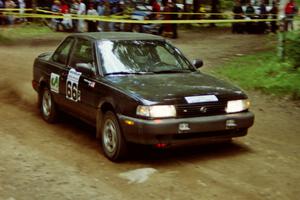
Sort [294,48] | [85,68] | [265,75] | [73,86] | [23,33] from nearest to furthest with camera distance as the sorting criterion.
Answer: [85,68] < [73,86] < [294,48] < [265,75] < [23,33]

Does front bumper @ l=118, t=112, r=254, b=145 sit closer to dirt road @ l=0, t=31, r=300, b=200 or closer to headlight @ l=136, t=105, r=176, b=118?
headlight @ l=136, t=105, r=176, b=118

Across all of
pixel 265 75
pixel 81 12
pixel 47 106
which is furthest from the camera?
pixel 81 12

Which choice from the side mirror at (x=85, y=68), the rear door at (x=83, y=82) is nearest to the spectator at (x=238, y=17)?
the rear door at (x=83, y=82)

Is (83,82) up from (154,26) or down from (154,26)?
up

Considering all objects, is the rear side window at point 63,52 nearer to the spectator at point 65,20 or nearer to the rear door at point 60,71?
the rear door at point 60,71

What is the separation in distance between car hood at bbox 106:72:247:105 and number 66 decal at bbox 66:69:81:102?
80 centimetres

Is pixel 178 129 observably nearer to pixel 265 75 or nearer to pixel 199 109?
pixel 199 109

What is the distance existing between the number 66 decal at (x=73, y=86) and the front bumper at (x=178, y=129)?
1.42 meters

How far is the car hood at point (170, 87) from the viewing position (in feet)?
21.6

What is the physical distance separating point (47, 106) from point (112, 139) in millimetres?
2606

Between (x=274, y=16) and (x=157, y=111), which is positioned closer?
(x=157, y=111)

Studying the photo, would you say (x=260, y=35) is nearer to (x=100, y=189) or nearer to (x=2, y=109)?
(x=2, y=109)

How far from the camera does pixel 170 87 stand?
6863 mm

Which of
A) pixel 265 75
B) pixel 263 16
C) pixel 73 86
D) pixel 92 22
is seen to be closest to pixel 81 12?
pixel 92 22
